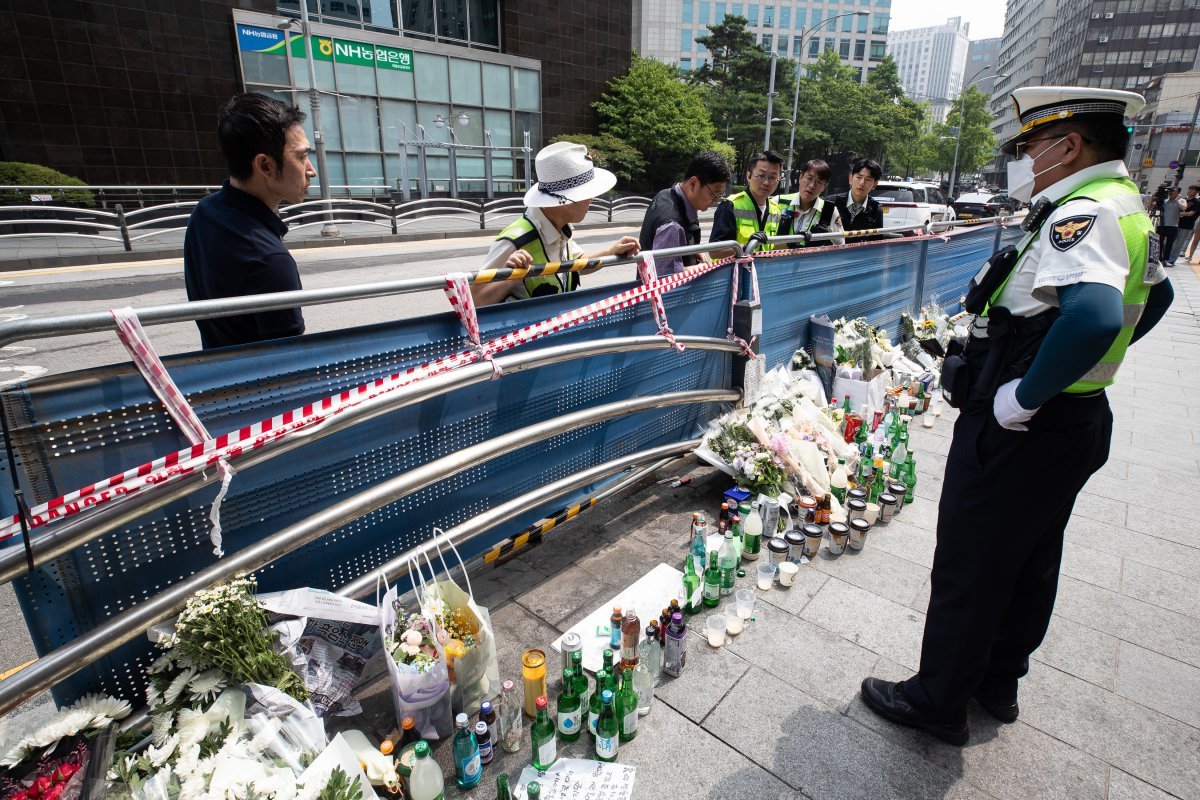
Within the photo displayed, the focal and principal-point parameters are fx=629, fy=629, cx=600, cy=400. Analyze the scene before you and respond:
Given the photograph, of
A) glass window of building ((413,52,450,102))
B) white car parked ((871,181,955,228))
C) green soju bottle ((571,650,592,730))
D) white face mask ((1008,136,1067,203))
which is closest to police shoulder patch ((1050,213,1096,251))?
white face mask ((1008,136,1067,203))

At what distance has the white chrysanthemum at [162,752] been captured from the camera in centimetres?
188

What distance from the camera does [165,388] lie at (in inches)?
77.6

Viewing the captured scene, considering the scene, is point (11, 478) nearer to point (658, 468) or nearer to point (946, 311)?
point (658, 468)

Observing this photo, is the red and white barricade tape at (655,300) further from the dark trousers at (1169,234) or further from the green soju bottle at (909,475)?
the dark trousers at (1169,234)

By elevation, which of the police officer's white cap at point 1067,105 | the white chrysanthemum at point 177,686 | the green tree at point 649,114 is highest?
the green tree at point 649,114

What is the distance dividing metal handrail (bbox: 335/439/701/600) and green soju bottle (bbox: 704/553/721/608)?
883 mm

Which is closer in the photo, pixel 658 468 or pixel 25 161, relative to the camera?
pixel 658 468

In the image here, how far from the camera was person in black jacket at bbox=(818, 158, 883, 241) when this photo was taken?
6.57m

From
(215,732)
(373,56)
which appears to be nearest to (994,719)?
(215,732)

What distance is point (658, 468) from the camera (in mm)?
4539

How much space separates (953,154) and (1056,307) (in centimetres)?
8150

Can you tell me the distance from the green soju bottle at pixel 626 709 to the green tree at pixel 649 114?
35226 mm

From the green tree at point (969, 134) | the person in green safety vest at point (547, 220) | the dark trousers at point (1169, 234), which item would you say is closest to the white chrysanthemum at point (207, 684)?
the person in green safety vest at point (547, 220)

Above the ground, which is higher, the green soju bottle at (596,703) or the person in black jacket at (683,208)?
the person in black jacket at (683,208)
